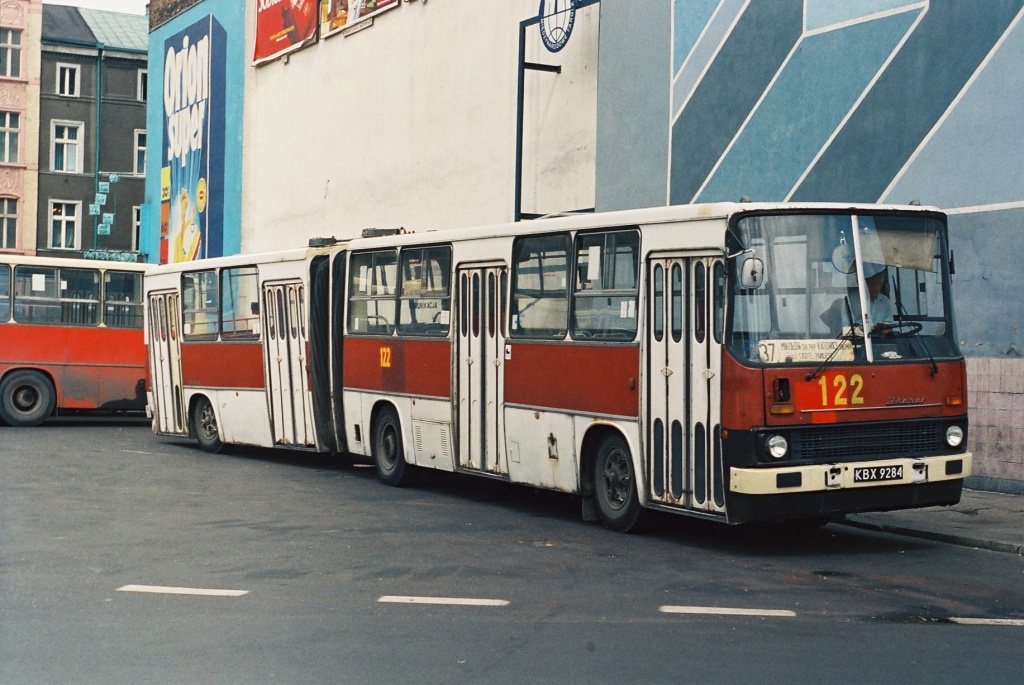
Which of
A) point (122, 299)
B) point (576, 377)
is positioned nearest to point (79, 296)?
point (122, 299)

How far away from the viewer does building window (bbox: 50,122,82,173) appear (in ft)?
186

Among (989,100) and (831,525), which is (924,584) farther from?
(989,100)

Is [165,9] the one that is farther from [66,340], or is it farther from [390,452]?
[390,452]

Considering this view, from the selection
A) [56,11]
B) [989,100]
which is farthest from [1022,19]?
[56,11]

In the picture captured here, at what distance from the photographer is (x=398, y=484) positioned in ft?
54.7

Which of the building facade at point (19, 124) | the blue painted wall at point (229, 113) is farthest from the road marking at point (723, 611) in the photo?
the building facade at point (19, 124)

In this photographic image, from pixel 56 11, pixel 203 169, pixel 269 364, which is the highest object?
pixel 56 11

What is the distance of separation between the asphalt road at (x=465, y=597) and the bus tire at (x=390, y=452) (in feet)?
4.07

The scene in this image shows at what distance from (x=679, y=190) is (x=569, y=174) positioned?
3206 millimetres

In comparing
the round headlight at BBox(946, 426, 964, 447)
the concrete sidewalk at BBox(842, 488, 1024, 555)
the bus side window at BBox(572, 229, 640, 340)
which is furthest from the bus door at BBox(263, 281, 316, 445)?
the round headlight at BBox(946, 426, 964, 447)

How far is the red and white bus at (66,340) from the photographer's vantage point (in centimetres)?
2731

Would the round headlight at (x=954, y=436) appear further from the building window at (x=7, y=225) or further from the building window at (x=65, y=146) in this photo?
the building window at (x=65, y=146)

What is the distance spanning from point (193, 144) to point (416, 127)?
45.1ft

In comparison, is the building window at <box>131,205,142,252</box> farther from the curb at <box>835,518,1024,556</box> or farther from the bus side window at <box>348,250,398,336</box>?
Result: the curb at <box>835,518,1024,556</box>
